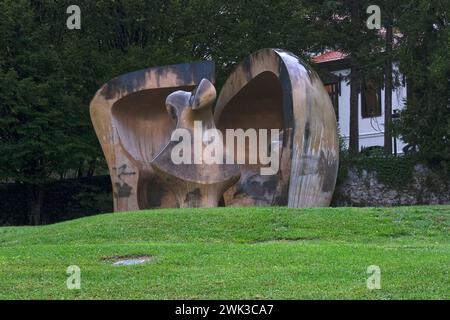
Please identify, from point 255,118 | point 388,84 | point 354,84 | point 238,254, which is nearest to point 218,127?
point 255,118

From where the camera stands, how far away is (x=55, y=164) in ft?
88.9

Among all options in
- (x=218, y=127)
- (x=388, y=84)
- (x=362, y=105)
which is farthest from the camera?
(x=362, y=105)

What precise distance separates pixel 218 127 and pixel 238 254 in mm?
9302

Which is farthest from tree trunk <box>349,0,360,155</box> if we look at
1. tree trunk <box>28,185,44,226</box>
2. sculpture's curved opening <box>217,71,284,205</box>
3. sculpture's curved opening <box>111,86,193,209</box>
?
sculpture's curved opening <box>111,86,193,209</box>

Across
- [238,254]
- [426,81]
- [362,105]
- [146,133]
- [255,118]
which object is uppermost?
[362,105]

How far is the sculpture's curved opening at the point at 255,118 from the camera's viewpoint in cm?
1925

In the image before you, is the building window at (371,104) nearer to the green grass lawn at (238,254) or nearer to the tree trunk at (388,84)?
the tree trunk at (388,84)

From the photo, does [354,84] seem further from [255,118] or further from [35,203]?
[35,203]

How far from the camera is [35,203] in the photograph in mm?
27766

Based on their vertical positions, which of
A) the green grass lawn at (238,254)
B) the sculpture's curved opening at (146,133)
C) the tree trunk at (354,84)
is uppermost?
the tree trunk at (354,84)

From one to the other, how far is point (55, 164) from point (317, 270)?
60.3ft

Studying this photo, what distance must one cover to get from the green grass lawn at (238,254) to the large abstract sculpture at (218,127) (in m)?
1.98

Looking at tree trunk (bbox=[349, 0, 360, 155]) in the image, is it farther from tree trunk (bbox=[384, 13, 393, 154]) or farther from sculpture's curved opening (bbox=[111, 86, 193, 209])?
sculpture's curved opening (bbox=[111, 86, 193, 209])

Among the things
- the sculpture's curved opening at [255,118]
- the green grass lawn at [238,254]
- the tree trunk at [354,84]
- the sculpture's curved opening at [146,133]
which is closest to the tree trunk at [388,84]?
the tree trunk at [354,84]
